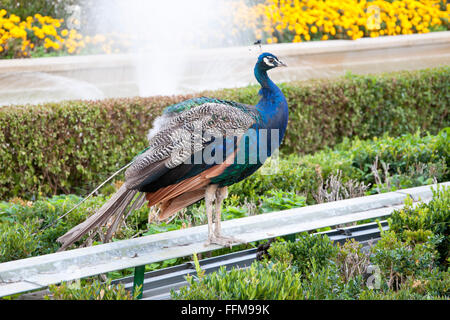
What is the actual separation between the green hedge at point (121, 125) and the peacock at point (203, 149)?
89.5 inches

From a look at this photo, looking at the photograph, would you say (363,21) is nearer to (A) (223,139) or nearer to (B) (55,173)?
(B) (55,173)

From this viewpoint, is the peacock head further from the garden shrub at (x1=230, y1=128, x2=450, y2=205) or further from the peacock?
the garden shrub at (x1=230, y1=128, x2=450, y2=205)

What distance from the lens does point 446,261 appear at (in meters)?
3.32

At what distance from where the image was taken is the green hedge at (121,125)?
17.2ft

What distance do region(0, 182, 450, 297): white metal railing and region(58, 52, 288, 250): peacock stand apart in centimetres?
14

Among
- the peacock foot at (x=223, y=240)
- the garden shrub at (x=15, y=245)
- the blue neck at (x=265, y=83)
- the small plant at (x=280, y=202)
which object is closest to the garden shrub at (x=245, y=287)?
the peacock foot at (x=223, y=240)

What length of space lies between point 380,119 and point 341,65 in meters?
1.58

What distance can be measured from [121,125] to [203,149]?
8.80 feet

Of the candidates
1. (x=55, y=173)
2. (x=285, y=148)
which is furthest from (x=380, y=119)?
(x=55, y=173)

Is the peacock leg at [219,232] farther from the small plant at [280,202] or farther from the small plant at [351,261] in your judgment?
the small plant at [280,202]

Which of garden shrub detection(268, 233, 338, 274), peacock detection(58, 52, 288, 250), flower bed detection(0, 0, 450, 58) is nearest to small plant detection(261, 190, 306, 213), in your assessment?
peacock detection(58, 52, 288, 250)

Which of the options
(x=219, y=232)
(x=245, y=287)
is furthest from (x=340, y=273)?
(x=245, y=287)

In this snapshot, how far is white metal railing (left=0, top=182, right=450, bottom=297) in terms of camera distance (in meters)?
2.86

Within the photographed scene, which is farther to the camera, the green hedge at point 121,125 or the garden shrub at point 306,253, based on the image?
the green hedge at point 121,125
